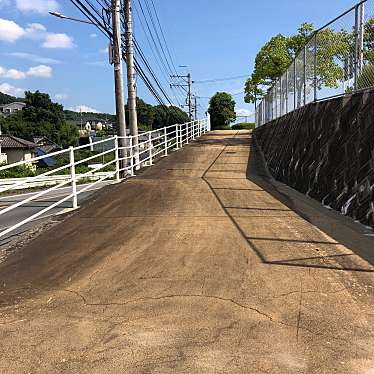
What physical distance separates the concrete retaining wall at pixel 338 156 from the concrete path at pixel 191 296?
578 millimetres

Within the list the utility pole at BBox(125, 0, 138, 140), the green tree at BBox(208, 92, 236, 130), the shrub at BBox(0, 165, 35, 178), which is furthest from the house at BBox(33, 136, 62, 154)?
the utility pole at BBox(125, 0, 138, 140)

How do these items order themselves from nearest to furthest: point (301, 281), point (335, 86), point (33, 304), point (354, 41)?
1. point (33, 304)
2. point (301, 281)
3. point (354, 41)
4. point (335, 86)

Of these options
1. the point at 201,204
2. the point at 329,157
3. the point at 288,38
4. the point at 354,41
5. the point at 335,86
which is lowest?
the point at 201,204

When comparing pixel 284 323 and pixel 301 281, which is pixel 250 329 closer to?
pixel 284 323

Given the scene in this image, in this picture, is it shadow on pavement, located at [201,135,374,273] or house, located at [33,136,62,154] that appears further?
house, located at [33,136,62,154]

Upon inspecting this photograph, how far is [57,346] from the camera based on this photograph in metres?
3.45

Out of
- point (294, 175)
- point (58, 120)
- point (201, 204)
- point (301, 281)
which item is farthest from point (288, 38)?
point (58, 120)

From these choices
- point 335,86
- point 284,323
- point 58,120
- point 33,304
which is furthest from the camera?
point 58,120

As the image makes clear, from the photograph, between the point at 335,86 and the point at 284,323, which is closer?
the point at 284,323

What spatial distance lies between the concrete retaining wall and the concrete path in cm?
58

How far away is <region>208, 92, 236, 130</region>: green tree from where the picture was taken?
75000mm

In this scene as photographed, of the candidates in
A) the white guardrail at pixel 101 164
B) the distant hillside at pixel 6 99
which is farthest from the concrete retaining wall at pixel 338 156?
the distant hillside at pixel 6 99

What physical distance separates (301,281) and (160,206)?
177 inches

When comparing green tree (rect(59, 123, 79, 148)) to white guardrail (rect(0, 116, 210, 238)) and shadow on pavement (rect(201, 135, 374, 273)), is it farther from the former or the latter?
shadow on pavement (rect(201, 135, 374, 273))
